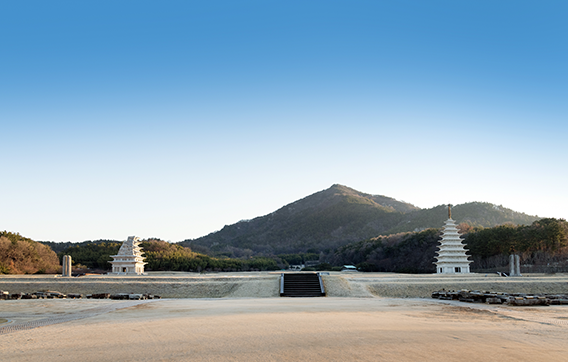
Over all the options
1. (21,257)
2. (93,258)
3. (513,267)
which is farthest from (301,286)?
(93,258)

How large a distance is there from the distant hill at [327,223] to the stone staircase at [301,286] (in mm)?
66956

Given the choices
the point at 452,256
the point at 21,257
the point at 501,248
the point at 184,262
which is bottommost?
the point at 184,262

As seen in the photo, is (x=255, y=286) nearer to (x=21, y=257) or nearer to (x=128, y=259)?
(x=128, y=259)

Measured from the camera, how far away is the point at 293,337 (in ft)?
30.4

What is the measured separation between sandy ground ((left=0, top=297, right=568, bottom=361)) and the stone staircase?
932cm

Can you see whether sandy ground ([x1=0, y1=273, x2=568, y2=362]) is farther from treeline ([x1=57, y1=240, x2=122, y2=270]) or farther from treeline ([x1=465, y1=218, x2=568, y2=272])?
treeline ([x1=57, y1=240, x2=122, y2=270])

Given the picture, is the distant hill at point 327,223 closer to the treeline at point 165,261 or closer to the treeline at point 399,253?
the treeline at point 165,261

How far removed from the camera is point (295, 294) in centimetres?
2359

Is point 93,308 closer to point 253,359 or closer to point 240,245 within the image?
point 253,359

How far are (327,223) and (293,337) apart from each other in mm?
137537

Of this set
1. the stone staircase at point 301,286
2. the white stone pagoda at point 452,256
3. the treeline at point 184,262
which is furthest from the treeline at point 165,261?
the white stone pagoda at point 452,256

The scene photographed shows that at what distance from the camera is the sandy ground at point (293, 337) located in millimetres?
7555

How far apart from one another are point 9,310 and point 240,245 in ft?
417

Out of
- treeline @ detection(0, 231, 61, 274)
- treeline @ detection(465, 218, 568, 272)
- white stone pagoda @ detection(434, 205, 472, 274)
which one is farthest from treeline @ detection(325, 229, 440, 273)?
treeline @ detection(0, 231, 61, 274)
